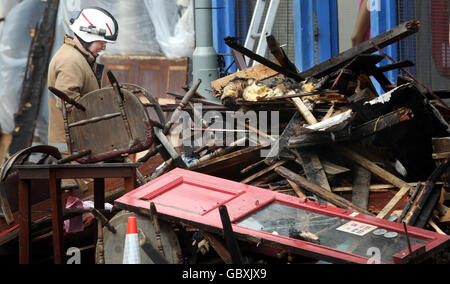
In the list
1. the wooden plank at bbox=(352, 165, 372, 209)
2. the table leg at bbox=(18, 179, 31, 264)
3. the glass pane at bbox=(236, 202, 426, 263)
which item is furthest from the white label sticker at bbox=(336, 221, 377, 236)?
the table leg at bbox=(18, 179, 31, 264)

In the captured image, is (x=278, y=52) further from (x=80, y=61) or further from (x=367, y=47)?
(x=80, y=61)

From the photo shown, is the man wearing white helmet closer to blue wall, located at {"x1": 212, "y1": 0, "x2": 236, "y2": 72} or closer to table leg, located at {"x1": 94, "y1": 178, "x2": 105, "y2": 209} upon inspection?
table leg, located at {"x1": 94, "y1": 178, "x2": 105, "y2": 209}

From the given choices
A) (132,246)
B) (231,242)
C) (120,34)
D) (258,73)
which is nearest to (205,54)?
(258,73)

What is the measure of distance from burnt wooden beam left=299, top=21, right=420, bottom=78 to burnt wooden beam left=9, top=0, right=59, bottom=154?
22.6ft

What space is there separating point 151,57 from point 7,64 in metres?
3.01

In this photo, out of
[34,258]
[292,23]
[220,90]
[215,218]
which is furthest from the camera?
[292,23]

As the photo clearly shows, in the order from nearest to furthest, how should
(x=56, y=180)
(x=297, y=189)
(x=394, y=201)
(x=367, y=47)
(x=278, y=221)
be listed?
(x=278, y=221)
(x=56, y=180)
(x=394, y=201)
(x=297, y=189)
(x=367, y=47)

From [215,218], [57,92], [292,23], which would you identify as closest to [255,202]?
[215,218]

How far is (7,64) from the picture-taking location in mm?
12719

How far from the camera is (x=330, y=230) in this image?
4691 mm

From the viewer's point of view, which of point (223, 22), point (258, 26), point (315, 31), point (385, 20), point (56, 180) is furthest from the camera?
point (223, 22)

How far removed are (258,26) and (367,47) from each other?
4.77 metres

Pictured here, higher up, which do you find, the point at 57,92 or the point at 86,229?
the point at 57,92

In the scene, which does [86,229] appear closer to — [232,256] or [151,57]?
[232,256]
